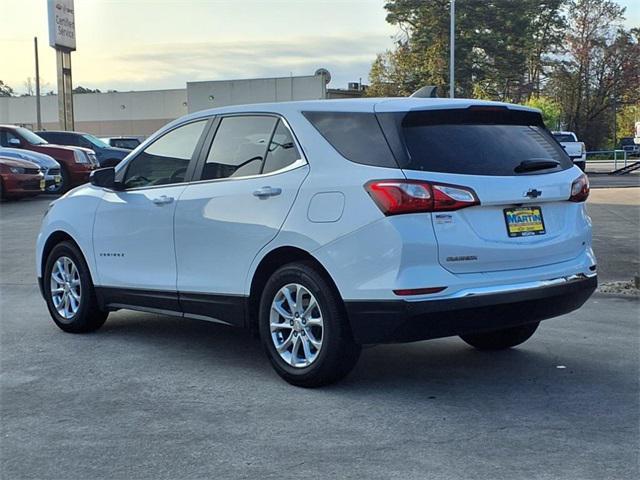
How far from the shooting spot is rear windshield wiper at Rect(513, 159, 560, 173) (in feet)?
16.8

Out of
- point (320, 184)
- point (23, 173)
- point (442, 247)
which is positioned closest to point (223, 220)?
point (320, 184)

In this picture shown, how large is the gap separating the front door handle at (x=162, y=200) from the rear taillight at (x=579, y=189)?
274 centimetres

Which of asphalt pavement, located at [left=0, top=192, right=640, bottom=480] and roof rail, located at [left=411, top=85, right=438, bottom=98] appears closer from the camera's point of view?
asphalt pavement, located at [left=0, top=192, right=640, bottom=480]

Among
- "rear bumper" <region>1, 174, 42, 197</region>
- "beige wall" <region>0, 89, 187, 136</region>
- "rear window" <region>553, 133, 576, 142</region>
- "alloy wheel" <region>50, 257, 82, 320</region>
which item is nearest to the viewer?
"alloy wheel" <region>50, 257, 82, 320</region>

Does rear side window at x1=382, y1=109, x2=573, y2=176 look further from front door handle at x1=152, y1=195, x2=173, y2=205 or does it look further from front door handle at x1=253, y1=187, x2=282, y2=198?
front door handle at x1=152, y1=195, x2=173, y2=205

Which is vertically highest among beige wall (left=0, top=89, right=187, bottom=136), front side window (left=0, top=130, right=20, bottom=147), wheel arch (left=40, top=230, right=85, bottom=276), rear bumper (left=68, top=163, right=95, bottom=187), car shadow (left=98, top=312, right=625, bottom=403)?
beige wall (left=0, top=89, right=187, bottom=136)

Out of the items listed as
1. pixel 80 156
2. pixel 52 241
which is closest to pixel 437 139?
pixel 52 241

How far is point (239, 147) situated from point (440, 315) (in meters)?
1.92

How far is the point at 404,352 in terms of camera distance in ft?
20.4

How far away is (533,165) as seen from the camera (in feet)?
17.0

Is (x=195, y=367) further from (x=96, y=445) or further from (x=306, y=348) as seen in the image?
(x=96, y=445)

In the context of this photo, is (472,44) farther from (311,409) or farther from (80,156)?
(311,409)

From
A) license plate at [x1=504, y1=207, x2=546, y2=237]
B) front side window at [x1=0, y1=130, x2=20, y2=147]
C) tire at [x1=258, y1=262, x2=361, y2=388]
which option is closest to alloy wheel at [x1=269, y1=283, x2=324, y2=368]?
tire at [x1=258, y1=262, x2=361, y2=388]

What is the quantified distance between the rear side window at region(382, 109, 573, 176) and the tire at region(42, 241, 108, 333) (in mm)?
3095
